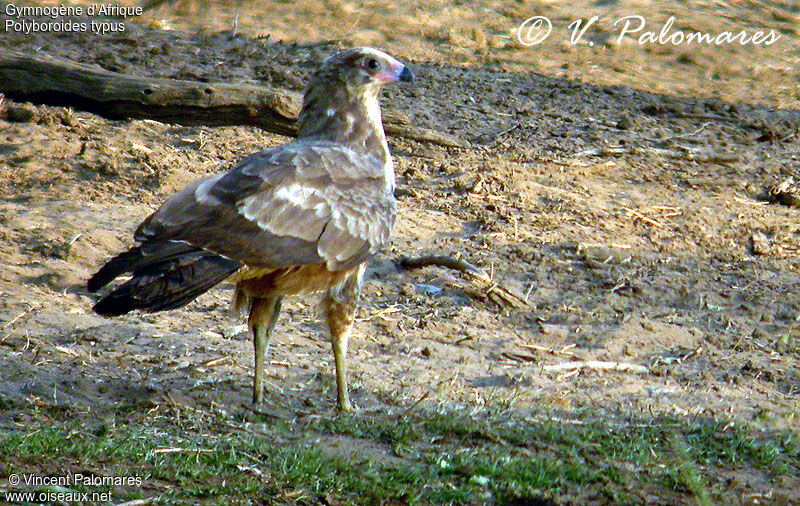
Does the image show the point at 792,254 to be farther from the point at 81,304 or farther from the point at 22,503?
the point at 22,503

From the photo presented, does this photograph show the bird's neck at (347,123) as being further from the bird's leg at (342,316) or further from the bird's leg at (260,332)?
the bird's leg at (260,332)

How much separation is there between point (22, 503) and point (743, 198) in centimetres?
710

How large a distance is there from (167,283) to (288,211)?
783 millimetres

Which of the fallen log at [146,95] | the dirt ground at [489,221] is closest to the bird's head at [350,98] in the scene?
the dirt ground at [489,221]

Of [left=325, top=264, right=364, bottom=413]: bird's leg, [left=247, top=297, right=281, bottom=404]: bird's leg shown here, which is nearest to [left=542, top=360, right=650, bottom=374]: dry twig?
[left=325, top=264, right=364, bottom=413]: bird's leg

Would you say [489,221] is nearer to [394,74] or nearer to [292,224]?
[394,74]

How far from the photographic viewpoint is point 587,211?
28.7ft

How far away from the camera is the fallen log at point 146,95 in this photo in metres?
8.52

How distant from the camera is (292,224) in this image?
206 inches

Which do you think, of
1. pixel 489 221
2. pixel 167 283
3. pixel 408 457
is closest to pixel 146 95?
pixel 489 221

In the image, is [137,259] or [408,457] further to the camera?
[408,457]

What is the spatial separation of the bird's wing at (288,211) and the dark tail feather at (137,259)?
6 cm

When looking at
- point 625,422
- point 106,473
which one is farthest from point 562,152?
point 106,473

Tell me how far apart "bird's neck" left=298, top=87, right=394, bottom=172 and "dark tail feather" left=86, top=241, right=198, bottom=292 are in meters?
1.47
